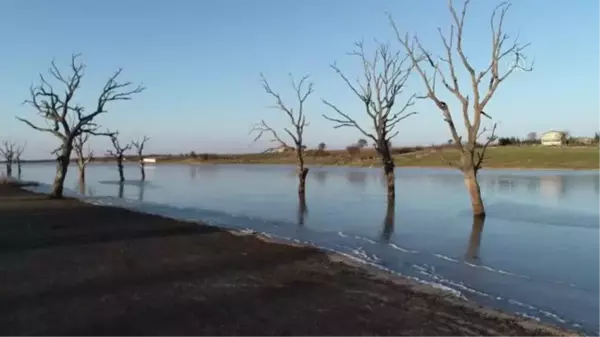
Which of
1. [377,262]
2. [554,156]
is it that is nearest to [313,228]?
[377,262]

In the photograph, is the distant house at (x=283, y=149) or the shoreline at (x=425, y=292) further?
the distant house at (x=283, y=149)

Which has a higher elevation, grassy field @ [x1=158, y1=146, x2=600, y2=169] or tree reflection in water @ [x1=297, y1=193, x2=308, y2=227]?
grassy field @ [x1=158, y1=146, x2=600, y2=169]

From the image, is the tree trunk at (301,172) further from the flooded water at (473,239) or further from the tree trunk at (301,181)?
the flooded water at (473,239)

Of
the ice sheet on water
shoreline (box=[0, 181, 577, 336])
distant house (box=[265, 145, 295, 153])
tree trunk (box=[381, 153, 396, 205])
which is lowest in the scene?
the ice sheet on water

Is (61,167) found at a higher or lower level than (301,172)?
higher

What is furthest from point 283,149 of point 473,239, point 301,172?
point 473,239

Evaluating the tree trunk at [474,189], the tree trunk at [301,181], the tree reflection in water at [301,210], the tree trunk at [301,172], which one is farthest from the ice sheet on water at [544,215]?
the tree trunk at [301,172]

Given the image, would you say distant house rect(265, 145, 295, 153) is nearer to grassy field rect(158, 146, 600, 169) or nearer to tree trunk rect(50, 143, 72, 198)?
tree trunk rect(50, 143, 72, 198)

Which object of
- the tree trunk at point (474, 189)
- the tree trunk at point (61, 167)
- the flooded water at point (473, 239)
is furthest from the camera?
the tree trunk at point (61, 167)

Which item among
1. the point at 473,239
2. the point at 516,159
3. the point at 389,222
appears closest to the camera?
the point at 473,239

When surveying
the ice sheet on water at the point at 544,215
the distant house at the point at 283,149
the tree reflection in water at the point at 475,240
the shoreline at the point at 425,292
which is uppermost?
the distant house at the point at 283,149

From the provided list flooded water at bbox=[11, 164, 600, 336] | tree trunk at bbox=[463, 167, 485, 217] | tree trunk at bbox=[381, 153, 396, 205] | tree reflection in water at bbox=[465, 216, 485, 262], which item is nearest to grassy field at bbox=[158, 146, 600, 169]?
tree trunk at bbox=[381, 153, 396, 205]

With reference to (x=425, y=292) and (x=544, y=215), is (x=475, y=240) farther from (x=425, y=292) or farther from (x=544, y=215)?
(x=544, y=215)

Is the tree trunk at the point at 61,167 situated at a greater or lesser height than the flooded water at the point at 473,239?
greater
